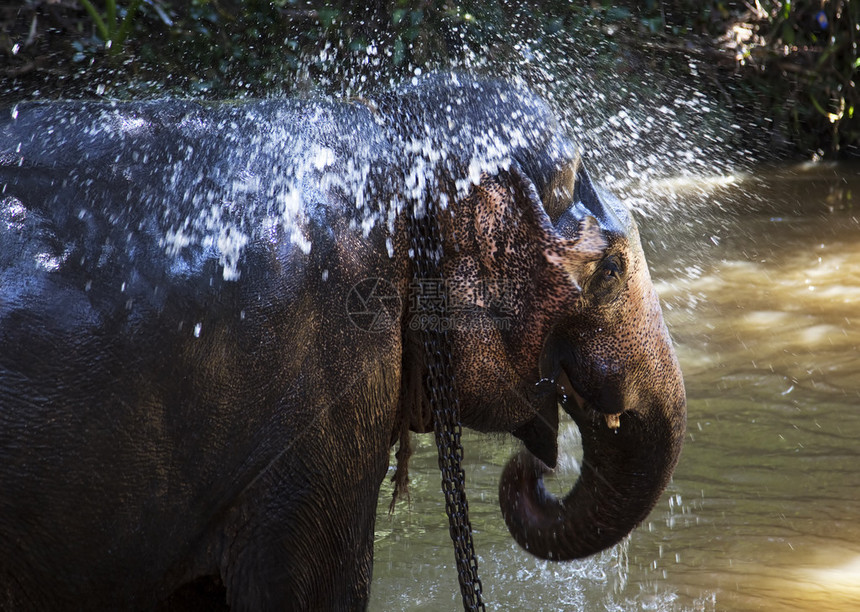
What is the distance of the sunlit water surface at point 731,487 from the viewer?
2.97m

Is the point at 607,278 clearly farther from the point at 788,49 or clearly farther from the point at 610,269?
the point at 788,49

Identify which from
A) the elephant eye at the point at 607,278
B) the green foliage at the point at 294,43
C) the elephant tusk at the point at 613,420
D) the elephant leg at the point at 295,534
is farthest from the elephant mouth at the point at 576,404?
the green foliage at the point at 294,43

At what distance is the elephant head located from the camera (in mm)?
1979

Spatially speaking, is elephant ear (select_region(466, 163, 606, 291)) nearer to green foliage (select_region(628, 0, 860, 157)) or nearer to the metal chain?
the metal chain

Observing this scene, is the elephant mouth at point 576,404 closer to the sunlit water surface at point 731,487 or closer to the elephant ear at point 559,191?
the sunlit water surface at point 731,487

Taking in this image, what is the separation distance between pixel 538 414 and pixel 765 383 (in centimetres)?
260

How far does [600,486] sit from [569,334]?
0.42 m

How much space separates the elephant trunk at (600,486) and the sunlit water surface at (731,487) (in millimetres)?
179

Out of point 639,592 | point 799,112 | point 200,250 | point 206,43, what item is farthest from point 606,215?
point 799,112

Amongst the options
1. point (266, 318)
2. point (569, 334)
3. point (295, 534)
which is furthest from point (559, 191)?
point (295, 534)

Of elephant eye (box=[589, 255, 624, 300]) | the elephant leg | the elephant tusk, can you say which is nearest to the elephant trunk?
the elephant tusk

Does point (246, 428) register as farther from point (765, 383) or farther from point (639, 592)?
point (765, 383)

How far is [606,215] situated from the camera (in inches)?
81.4

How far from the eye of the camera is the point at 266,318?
1779 mm
